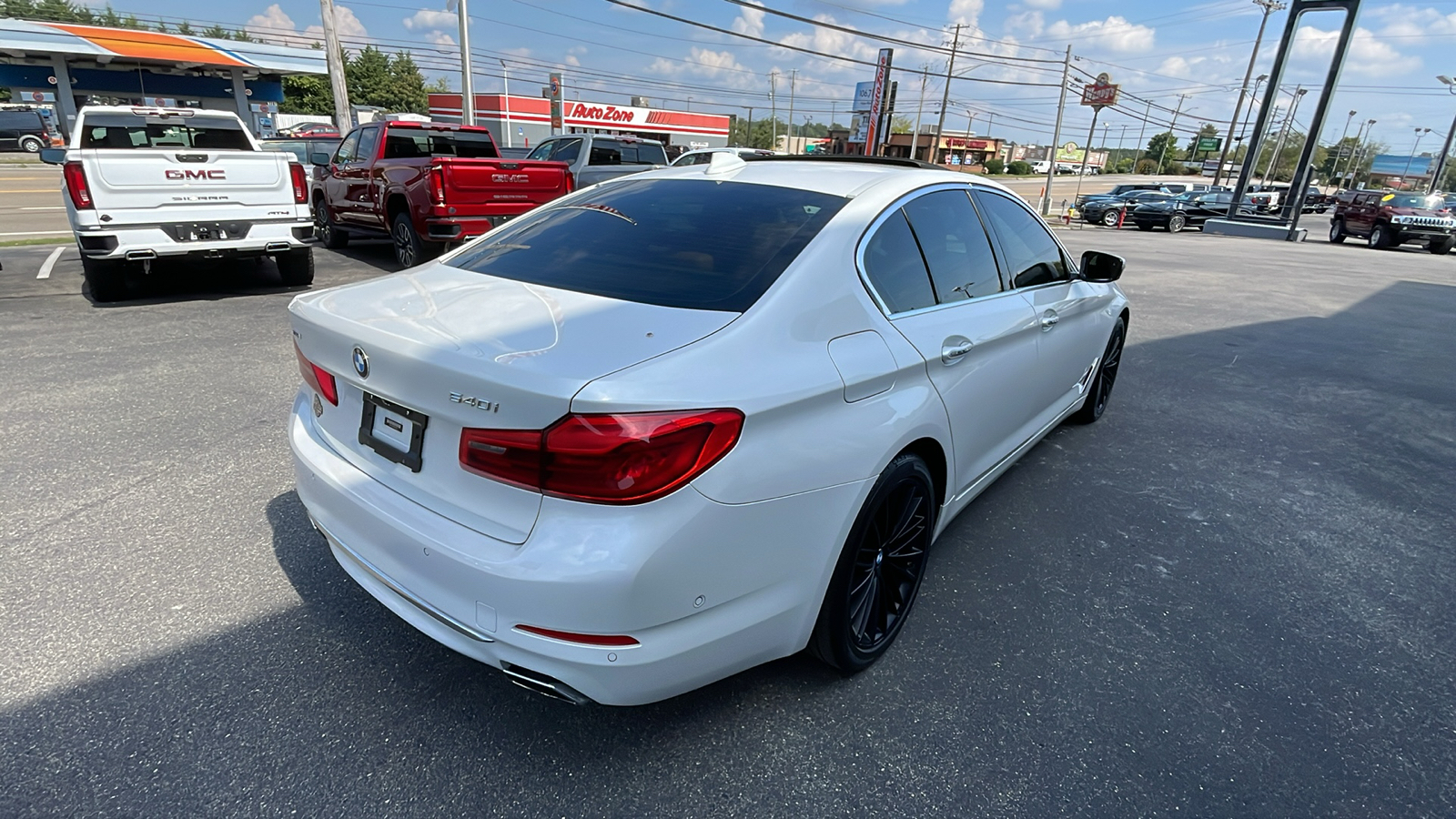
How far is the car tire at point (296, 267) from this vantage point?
26.4 feet

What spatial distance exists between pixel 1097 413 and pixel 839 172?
315cm

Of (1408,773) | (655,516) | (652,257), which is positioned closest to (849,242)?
(652,257)

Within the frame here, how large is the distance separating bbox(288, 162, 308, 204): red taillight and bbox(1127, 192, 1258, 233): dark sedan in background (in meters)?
30.7

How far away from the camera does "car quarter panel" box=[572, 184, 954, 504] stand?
174 cm

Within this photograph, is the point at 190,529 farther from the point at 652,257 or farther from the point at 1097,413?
the point at 1097,413

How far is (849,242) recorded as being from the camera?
93.8 inches

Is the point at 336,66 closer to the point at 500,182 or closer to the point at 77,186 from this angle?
the point at 500,182

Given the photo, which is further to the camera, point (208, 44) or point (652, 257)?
point (208, 44)

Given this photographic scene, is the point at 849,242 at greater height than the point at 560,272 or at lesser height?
greater

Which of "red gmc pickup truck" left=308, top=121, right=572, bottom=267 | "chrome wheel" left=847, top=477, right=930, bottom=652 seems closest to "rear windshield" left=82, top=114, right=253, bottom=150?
"red gmc pickup truck" left=308, top=121, right=572, bottom=267

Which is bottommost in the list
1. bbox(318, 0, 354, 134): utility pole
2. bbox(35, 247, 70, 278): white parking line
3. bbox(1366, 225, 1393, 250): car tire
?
bbox(35, 247, 70, 278): white parking line

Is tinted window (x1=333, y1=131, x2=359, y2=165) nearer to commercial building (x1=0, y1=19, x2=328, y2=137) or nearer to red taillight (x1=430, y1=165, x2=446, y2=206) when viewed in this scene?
red taillight (x1=430, y1=165, x2=446, y2=206)

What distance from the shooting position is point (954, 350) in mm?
2590

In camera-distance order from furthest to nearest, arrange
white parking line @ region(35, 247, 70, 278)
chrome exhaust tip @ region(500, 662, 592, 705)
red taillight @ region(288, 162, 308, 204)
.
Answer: white parking line @ region(35, 247, 70, 278) < red taillight @ region(288, 162, 308, 204) < chrome exhaust tip @ region(500, 662, 592, 705)
